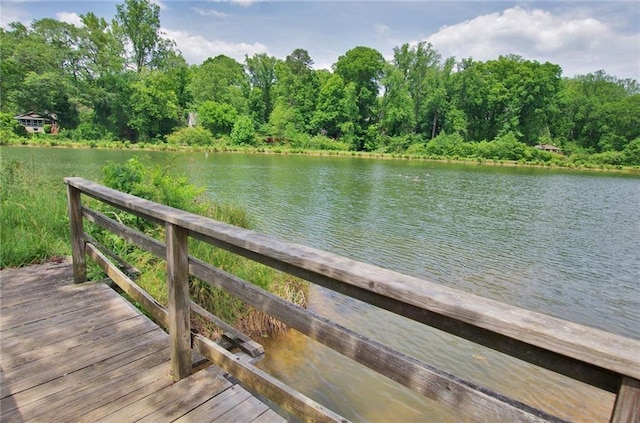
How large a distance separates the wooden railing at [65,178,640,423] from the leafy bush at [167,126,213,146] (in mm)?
41976

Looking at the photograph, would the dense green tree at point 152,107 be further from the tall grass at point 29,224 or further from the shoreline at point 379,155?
the tall grass at point 29,224

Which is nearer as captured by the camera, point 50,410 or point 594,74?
point 50,410

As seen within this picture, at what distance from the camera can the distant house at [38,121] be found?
1609 inches

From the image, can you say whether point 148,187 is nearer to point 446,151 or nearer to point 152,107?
point 152,107

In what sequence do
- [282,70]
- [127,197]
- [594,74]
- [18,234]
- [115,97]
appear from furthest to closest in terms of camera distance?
[594,74]
[282,70]
[115,97]
[18,234]
[127,197]

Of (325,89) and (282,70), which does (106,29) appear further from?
(325,89)

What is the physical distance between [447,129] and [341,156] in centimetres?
1904

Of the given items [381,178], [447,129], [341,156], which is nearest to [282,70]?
[341,156]

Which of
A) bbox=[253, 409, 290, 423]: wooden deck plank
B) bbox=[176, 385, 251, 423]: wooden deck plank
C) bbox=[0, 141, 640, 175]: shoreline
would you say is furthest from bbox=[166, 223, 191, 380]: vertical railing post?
bbox=[0, 141, 640, 175]: shoreline

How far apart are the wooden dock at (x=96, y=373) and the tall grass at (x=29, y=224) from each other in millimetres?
1050

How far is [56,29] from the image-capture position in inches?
1779

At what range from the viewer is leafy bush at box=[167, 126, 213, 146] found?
135ft

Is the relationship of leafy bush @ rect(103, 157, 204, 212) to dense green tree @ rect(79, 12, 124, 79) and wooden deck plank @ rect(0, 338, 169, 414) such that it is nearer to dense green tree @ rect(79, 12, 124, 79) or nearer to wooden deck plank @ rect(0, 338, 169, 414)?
wooden deck plank @ rect(0, 338, 169, 414)

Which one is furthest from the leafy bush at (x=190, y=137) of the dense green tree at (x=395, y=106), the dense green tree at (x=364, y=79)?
the dense green tree at (x=395, y=106)
